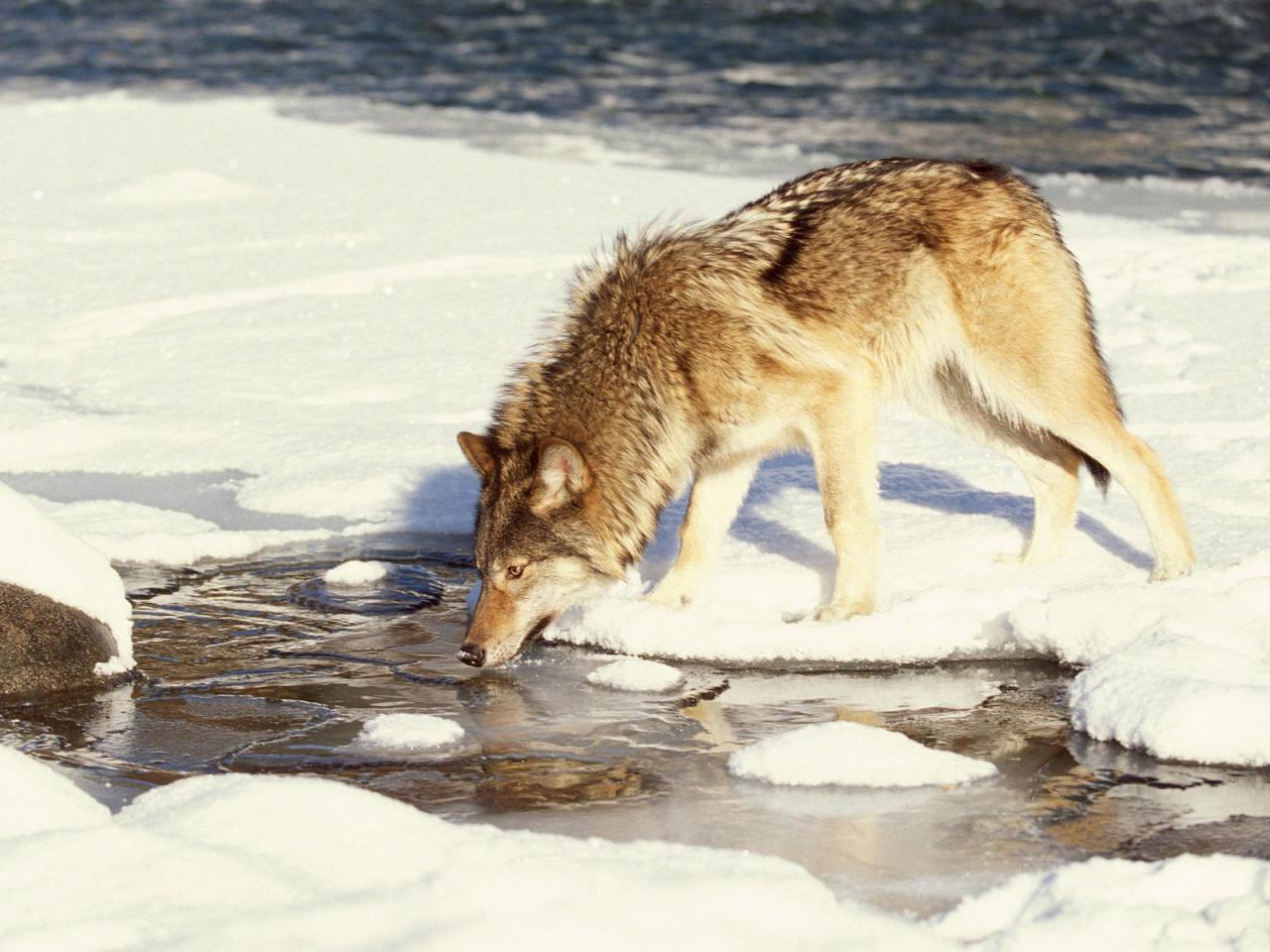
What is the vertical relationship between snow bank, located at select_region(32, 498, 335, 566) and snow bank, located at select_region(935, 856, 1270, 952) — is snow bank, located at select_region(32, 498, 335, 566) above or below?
below

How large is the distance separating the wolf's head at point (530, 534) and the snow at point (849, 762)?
4.43 feet

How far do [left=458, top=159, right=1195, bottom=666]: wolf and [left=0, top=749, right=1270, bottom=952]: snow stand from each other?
1819mm

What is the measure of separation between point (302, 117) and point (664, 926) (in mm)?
15508

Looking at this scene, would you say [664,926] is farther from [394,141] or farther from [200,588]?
[394,141]

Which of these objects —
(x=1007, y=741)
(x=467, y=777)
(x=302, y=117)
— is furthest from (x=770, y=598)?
(x=302, y=117)

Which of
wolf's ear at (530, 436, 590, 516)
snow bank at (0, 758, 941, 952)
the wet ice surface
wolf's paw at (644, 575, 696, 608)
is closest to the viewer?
snow bank at (0, 758, 941, 952)

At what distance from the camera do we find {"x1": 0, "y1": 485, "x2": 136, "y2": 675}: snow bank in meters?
5.33

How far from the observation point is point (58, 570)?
212 inches

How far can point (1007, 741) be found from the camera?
4734mm

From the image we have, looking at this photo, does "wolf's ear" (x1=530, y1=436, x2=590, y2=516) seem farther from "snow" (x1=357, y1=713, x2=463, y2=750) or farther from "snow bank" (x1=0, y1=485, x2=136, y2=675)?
"snow bank" (x1=0, y1=485, x2=136, y2=675)

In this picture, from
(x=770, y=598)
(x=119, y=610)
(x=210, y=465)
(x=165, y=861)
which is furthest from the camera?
(x=210, y=465)

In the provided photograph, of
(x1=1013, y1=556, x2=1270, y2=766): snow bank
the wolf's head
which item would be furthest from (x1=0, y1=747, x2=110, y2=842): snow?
(x1=1013, y1=556, x2=1270, y2=766): snow bank

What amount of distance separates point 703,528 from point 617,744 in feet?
5.38

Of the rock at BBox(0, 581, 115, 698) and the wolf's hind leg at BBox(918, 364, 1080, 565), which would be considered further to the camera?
the wolf's hind leg at BBox(918, 364, 1080, 565)
